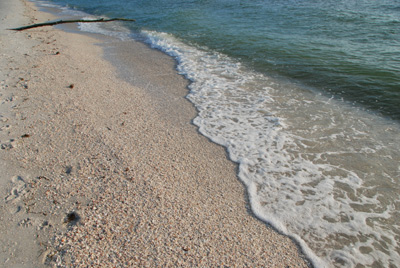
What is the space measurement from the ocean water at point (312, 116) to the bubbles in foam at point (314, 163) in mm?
18

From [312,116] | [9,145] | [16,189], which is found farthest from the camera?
[312,116]

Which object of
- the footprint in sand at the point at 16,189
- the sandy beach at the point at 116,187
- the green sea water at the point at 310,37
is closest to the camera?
the sandy beach at the point at 116,187

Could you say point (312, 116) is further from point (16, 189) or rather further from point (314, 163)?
point (16, 189)

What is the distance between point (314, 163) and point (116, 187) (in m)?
3.37

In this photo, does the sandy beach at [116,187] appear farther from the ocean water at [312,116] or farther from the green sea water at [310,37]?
the green sea water at [310,37]

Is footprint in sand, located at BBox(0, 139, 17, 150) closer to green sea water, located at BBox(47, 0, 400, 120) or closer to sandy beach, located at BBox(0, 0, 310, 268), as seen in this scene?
sandy beach, located at BBox(0, 0, 310, 268)

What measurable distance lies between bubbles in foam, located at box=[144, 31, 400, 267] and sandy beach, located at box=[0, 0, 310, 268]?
37 cm

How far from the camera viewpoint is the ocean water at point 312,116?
351 centimetres

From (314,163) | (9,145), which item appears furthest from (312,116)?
(9,145)

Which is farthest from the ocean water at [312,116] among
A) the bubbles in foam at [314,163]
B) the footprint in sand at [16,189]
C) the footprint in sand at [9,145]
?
the footprint in sand at [9,145]

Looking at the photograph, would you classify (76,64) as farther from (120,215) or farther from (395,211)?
(395,211)

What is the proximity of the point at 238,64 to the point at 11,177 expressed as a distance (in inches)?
318

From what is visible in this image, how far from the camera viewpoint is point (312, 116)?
20.2ft

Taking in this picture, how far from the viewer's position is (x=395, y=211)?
3695mm
